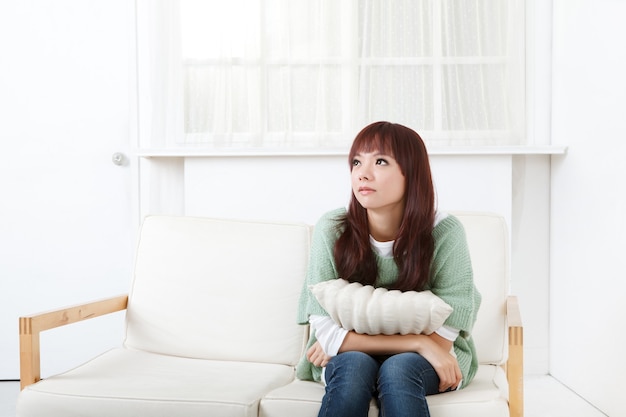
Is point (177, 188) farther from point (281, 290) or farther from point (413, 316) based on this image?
point (413, 316)

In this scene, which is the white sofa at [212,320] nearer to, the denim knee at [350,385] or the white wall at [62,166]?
the denim knee at [350,385]

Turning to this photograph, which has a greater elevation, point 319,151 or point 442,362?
point 319,151

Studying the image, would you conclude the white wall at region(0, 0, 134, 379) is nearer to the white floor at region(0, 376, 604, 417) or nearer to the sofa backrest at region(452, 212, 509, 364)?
the white floor at region(0, 376, 604, 417)

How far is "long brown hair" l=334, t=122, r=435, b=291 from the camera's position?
188 centimetres

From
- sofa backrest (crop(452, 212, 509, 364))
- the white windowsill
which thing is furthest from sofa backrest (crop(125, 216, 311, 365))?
the white windowsill

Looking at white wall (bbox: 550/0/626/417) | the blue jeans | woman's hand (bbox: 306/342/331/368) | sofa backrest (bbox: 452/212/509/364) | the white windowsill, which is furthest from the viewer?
the white windowsill

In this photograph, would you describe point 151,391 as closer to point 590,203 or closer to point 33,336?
point 33,336

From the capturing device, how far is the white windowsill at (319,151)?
3.14 m

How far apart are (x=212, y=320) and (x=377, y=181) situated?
2.38 ft

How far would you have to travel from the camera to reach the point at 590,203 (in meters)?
2.93

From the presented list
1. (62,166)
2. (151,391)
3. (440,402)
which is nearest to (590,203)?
(440,402)

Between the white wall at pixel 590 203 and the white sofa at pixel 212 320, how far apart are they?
0.71 metres

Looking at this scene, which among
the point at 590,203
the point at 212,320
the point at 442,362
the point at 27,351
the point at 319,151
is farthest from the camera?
the point at 319,151

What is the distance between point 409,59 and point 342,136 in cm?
42
